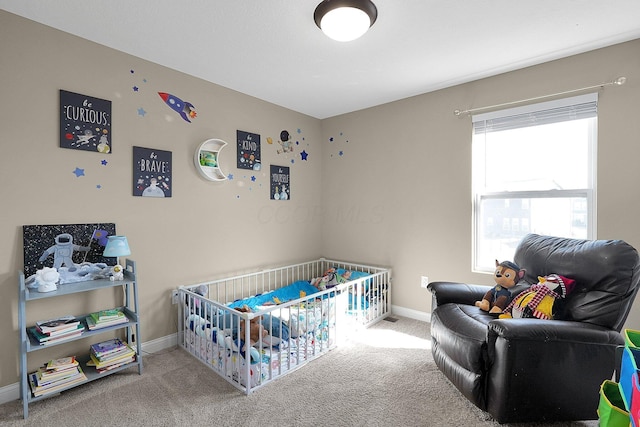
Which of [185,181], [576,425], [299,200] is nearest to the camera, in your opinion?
[576,425]

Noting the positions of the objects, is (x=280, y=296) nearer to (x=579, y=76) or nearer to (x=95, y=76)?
(x=95, y=76)

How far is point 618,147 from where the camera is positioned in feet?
7.41

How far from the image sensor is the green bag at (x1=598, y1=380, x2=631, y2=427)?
1.04 meters

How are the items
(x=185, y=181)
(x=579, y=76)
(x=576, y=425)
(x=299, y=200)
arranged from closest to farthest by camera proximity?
(x=576, y=425), (x=579, y=76), (x=185, y=181), (x=299, y=200)

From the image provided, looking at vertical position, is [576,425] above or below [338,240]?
below

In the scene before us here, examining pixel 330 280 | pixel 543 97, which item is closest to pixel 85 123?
pixel 330 280

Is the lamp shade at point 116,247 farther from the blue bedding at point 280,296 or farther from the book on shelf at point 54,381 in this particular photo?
the blue bedding at point 280,296

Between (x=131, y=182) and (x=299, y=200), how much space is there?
1870mm

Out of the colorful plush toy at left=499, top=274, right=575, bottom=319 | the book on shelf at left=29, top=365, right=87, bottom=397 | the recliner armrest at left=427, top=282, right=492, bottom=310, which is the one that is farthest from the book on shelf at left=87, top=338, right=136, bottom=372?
the colorful plush toy at left=499, top=274, right=575, bottom=319

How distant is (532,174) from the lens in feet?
8.75

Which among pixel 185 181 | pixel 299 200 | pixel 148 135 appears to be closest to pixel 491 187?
Result: pixel 299 200

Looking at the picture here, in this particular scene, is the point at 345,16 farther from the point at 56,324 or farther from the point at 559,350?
the point at 56,324

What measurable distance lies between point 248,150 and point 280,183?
552 millimetres

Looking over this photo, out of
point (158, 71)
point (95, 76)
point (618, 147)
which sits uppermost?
point (158, 71)
